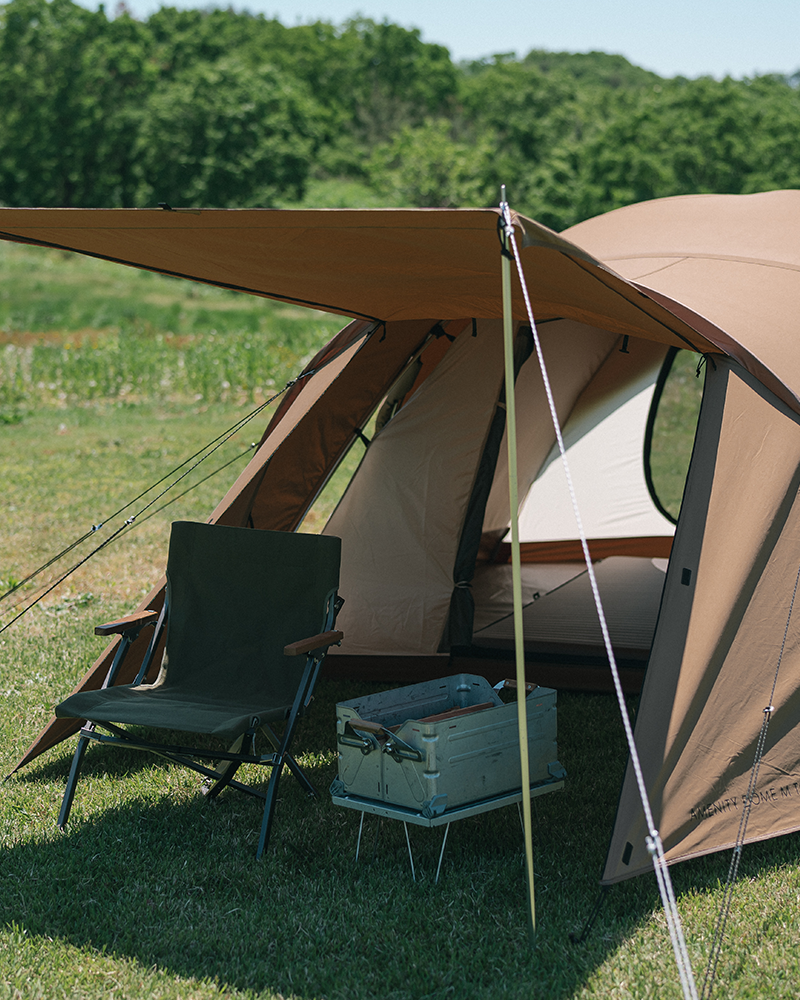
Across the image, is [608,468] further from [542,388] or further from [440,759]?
[440,759]

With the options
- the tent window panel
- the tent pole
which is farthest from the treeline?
the tent pole

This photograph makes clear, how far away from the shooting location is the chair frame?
10.0ft

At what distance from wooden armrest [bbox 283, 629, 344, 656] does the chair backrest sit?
7.6 inches

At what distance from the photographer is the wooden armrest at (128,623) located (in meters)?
3.43

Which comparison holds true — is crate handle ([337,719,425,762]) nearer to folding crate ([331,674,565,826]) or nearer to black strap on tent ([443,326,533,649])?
folding crate ([331,674,565,826])

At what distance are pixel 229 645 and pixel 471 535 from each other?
3.62ft

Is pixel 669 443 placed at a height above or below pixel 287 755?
above

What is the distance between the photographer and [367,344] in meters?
4.11

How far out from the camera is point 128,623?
350 centimetres

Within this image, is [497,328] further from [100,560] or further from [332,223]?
[100,560]

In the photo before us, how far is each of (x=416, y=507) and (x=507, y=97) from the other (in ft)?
153

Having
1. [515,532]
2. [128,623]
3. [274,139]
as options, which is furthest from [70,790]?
[274,139]

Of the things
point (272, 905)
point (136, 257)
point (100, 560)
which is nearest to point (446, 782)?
point (272, 905)

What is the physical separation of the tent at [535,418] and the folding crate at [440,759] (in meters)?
0.38
